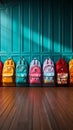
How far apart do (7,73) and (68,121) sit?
5.07m

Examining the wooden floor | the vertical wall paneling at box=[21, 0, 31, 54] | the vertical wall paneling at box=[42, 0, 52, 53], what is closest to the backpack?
the vertical wall paneling at box=[21, 0, 31, 54]

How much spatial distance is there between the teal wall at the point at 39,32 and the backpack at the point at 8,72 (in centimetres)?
28

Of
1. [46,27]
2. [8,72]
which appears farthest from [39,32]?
[8,72]

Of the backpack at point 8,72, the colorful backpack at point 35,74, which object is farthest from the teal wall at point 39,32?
the colorful backpack at point 35,74

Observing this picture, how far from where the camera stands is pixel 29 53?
8438 millimetres

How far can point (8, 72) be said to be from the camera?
26.4ft

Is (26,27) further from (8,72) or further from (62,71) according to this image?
(62,71)

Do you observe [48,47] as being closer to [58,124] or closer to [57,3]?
[57,3]

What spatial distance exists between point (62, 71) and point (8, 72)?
1.65 metres

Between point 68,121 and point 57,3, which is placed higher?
point 57,3

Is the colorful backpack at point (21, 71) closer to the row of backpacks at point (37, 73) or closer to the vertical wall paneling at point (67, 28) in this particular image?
the row of backpacks at point (37, 73)

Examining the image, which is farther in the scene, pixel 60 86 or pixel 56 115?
pixel 60 86

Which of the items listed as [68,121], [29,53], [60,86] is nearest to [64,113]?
[68,121]

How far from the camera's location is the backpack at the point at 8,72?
7941 mm
